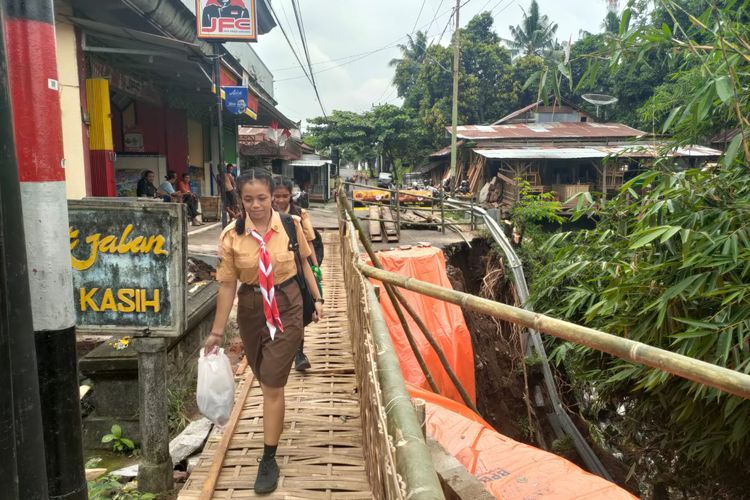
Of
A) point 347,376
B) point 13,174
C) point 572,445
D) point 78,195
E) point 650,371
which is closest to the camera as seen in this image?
point 13,174

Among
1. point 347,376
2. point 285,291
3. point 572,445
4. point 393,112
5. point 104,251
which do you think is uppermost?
point 393,112

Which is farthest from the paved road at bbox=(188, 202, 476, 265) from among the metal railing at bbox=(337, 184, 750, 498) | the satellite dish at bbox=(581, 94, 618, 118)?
the satellite dish at bbox=(581, 94, 618, 118)

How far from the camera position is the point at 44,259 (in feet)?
5.67

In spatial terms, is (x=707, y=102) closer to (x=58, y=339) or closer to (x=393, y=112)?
(x=58, y=339)

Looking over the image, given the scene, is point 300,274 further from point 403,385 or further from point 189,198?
point 189,198

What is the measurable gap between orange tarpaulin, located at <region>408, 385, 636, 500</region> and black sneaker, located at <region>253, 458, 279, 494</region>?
0.86m

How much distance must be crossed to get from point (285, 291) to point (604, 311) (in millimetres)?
2268

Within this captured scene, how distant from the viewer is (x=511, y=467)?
2.53 meters

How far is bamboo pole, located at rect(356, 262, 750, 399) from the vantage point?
1.13 m

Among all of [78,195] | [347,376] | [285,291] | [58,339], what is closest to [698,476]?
[347,376]

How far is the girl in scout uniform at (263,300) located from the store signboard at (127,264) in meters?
0.48

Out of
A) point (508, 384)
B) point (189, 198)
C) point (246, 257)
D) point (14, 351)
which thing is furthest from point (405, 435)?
point (189, 198)

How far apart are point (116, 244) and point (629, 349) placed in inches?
109

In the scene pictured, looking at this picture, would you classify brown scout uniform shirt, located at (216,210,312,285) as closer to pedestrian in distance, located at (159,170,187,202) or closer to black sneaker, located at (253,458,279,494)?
black sneaker, located at (253,458,279,494)
